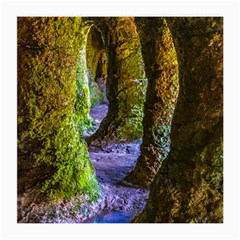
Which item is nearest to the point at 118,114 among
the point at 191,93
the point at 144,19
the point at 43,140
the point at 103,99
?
the point at 144,19

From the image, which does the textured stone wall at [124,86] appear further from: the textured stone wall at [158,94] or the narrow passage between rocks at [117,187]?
the textured stone wall at [158,94]

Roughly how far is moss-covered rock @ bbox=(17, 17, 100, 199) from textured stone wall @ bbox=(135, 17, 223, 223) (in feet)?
4.80

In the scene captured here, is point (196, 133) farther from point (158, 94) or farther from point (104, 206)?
point (158, 94)

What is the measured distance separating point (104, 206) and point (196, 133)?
78.3 inches

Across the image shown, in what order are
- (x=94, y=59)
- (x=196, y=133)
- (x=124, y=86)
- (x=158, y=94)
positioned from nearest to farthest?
(x=196, y=133) < (x=158, y=94) < (x=124, y=86) < (x=94, y=59)

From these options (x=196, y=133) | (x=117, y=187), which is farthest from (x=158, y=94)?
(x=196, y=133)

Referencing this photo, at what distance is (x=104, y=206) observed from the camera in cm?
445

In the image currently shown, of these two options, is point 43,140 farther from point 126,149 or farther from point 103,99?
point 103,99

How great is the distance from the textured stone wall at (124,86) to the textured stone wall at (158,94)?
258 cm

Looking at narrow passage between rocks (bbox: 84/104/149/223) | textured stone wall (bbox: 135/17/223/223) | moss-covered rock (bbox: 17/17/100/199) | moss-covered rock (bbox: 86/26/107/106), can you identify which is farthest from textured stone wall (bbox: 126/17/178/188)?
moss-covered rock (bbox: 86/26/107/106)

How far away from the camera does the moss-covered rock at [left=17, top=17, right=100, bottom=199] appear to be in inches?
157
